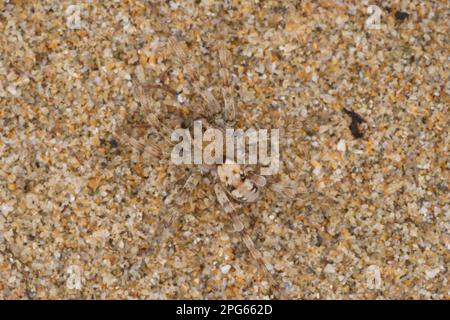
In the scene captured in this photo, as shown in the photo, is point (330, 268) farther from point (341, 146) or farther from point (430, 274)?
point (341, 146)

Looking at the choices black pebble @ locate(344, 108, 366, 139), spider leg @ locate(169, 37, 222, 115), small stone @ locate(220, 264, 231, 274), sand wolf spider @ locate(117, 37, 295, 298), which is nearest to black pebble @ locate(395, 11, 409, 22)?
black pebble @ locate(344, 108, 366, 139)

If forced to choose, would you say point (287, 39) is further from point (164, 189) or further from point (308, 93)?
point (164, 189)

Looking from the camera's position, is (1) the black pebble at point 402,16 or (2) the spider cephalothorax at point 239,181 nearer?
(2) the spider cephalothorax at point 239,181

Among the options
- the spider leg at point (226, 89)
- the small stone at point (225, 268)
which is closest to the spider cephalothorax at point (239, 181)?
the spider leg at point (226, 89)

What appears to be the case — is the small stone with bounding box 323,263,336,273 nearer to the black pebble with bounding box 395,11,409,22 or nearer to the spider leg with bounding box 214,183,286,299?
the spider leg with bounding box 214,183,286,299

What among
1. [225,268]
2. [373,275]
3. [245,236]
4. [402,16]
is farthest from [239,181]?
[402,16]

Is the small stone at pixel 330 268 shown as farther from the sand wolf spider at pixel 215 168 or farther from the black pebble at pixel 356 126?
the black pebble at pixel 356 126

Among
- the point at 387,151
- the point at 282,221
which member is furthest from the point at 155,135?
the point at 387,151
